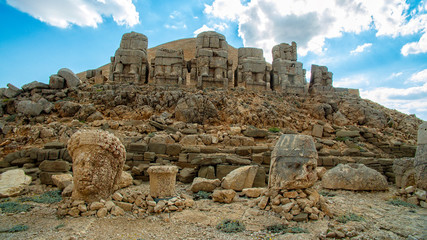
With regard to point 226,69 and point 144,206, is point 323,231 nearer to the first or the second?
point 144,206

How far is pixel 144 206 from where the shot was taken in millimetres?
5793

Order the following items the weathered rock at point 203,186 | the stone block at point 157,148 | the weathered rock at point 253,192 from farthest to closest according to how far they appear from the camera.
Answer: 1. the stone block at point 157,148
2. the weathered rock at point 203,186
3. the weathered rock at point 253,192

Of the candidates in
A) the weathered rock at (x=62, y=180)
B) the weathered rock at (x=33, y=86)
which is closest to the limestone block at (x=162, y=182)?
the weathered rock at (x=62, y=180)

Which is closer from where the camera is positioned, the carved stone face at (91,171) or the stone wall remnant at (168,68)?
the carved stone face at (91,171)

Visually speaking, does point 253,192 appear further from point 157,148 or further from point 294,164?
point 157,148

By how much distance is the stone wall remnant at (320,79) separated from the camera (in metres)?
17.1

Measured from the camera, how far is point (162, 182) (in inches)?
249

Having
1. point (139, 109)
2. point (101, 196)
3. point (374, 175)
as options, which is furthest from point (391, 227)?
point (139, 109)

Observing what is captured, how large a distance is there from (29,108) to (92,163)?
9798 millimetres

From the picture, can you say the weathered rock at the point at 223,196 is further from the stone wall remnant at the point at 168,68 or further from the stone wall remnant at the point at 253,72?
the stone wall remnant at the point at 253,72

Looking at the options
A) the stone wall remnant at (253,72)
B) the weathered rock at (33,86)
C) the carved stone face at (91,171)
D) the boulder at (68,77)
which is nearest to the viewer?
the carved stone face at (91,171)

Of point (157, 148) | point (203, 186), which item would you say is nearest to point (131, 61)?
point (157, 148)

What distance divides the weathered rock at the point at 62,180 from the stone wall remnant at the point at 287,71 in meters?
12.9

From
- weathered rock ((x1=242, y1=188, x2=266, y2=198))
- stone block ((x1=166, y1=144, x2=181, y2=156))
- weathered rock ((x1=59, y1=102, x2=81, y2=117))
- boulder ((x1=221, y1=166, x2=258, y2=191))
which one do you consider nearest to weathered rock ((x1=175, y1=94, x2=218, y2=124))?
stone block ((x1=166, y1=144, x2=181, y2=156))
